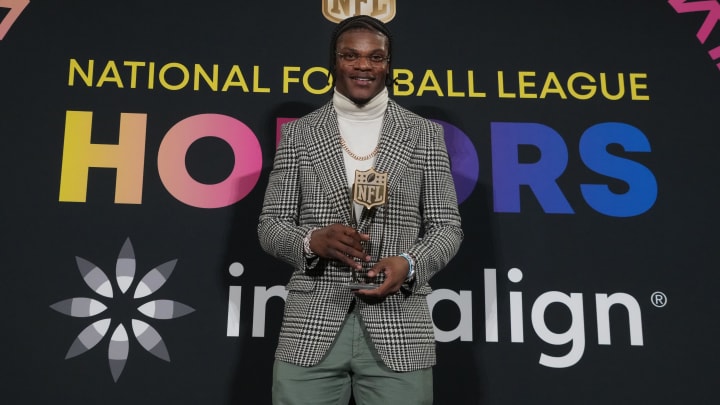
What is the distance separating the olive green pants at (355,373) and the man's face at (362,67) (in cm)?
55

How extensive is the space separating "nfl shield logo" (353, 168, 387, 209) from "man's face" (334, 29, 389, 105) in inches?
12.6

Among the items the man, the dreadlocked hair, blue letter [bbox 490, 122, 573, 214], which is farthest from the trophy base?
blue letter [bbox 490, 122, 573, 214]

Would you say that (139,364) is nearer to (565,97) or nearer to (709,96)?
(565,97)

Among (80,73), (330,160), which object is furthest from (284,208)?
(80,73)

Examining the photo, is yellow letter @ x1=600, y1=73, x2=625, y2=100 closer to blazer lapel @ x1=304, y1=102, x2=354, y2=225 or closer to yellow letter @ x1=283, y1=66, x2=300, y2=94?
yellow letter @ x1=283, y1=66, x2=300, y2=94

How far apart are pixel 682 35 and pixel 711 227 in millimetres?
749

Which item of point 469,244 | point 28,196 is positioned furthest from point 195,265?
point 469,244

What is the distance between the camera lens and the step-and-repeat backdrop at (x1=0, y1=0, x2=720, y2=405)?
Result: 2.59m

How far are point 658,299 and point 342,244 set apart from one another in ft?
5.19

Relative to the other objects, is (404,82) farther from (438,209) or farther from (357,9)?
(438,209)

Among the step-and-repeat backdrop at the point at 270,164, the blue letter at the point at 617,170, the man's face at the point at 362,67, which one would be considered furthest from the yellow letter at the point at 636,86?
the man's face at the point at 362,67

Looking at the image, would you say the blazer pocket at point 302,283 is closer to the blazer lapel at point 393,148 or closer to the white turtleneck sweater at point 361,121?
the blazer lapel at point 393,148

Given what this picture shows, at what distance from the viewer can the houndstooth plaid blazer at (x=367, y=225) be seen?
169 cm

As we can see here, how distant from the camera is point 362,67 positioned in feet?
6.17
